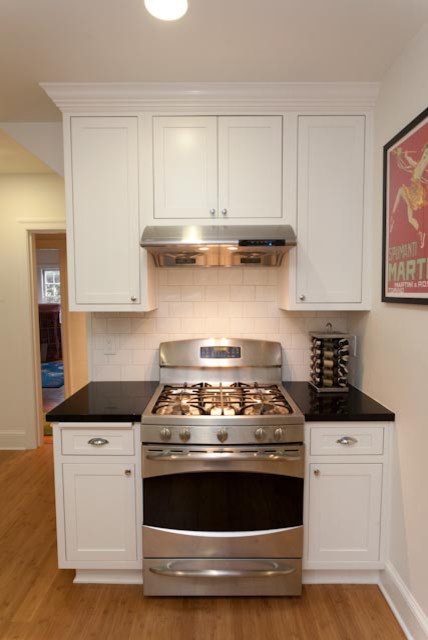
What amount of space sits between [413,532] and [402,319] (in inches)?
37.3

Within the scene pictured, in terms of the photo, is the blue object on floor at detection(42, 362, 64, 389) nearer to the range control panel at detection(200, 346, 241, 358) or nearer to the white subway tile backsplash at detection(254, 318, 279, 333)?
the range control panel at detection(200, 346, 241, 358)

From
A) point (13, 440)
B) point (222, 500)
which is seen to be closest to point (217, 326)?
point (222, 500)

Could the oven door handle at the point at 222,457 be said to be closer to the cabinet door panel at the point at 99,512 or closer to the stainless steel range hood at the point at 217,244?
the cabinet door panel at the point at 99,512

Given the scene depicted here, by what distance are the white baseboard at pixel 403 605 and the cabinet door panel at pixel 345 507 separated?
0.11 m

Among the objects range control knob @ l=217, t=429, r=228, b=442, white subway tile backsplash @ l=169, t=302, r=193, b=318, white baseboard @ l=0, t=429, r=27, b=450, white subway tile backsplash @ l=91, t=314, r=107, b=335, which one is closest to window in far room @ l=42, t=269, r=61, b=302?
white baseboard @ l=0, t=429, r=27, b=450

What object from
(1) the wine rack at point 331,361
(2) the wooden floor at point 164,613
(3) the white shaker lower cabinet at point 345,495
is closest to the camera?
(2) the wooden floor at point 164,613

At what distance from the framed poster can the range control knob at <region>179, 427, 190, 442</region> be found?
1.17 m

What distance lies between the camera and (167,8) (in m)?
1.43

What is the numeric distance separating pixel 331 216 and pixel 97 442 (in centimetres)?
173

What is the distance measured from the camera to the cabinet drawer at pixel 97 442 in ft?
6.60

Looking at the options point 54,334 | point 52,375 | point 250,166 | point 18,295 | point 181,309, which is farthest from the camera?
point 54,334

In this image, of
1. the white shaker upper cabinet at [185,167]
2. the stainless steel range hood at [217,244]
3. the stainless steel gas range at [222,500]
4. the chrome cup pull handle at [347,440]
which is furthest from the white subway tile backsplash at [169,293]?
the chrome cup pull handle at [347,440]

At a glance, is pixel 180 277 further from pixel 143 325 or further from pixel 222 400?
pixel 222 400

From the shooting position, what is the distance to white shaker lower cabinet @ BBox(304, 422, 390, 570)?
2.01m
